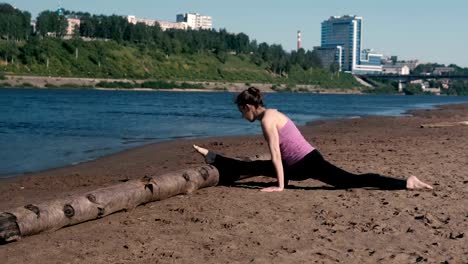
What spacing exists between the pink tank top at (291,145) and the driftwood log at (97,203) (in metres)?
1.39

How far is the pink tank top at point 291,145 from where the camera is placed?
30.1 feet

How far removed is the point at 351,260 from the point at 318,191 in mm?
3590

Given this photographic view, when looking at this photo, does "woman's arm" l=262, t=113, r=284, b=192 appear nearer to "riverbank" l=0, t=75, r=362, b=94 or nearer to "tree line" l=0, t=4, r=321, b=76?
"riverbank" l=0, t=75, r=362, b=94

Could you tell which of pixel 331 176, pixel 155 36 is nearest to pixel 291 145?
pixel 331 176

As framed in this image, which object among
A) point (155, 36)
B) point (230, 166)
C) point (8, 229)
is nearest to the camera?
point (8, 229)

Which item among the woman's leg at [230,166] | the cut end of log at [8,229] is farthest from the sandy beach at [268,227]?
the woman's leg at [230,166]

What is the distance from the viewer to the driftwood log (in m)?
6.89

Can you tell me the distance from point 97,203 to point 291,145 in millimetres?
2896

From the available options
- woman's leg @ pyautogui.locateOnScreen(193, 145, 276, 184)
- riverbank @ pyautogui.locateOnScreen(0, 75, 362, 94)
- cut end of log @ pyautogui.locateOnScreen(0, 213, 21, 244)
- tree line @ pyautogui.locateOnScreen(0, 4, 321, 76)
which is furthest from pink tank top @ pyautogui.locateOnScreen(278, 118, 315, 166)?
tree line @ pyautogui.locateOnScreen(0, 4, 321, 76)

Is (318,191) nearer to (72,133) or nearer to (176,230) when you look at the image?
(176,230)

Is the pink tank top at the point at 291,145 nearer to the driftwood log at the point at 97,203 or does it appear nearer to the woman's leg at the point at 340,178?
the woman's leg at the point at 340,178

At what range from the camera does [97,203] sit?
25.7 feet

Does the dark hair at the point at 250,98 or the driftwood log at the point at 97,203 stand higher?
the dark hair at the point at 250,98

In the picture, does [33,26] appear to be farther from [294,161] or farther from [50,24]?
[294,161]
